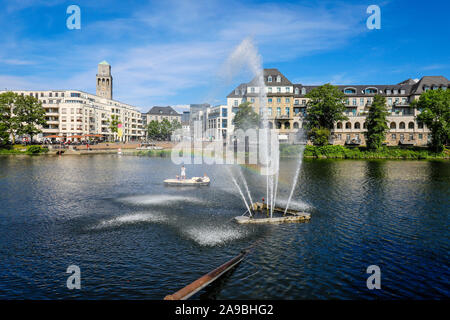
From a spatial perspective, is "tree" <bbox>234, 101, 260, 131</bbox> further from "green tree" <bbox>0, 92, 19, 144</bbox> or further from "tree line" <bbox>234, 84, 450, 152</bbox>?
"green tree" <bbox>0, 92, 19, 144</bbox>

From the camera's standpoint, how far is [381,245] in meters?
23.5

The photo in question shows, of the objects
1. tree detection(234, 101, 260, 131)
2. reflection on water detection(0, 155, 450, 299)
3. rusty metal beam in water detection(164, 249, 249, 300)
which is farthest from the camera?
tree detection(234, 101, 260, 131)

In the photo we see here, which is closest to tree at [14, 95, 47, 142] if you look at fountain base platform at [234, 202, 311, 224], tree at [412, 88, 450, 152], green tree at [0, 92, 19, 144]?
green tree at [0, 92, 19, 144]

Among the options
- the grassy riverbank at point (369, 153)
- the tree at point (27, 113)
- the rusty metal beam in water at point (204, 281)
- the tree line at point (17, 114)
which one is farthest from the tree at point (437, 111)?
the tree line at point (17, 114)

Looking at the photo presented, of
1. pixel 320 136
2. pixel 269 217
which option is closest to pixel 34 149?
pixel 320 136

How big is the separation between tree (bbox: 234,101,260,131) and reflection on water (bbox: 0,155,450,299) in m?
79.0

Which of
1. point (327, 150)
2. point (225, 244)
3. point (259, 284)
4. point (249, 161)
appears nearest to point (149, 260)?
point (225, 244)

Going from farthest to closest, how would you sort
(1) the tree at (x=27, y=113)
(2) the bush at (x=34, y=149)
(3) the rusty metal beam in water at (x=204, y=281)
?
(1) the tree at (x=27, y=113), (2) the bush at (x=34, y=149), (3) the rusty metal beam in water at (x=204, y=281)

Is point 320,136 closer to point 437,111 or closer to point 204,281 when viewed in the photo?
point 437,111

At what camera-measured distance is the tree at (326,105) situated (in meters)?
121

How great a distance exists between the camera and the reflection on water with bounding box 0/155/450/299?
1730 centimetres

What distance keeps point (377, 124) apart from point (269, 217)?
98.5m

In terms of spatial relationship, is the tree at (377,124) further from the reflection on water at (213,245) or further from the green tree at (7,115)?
the green tree at (7,115)

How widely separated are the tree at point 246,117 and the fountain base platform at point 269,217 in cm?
8816
